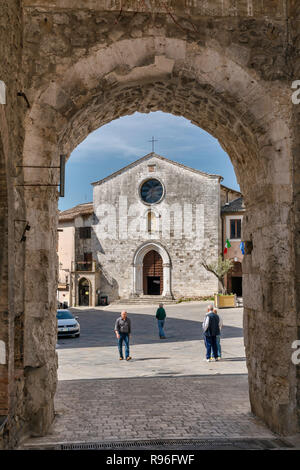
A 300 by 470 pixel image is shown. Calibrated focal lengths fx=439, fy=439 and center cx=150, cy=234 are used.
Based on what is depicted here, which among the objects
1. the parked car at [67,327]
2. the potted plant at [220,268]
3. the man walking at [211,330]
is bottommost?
the parked car at [67,327]

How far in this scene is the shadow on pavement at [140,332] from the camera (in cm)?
1408

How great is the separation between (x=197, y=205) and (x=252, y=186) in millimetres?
22863

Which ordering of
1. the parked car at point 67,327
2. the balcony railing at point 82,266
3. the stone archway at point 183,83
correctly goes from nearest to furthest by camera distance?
the stone archway at point 183,83 < the parked car at point 67,327 < the balcony railing at point 82,266

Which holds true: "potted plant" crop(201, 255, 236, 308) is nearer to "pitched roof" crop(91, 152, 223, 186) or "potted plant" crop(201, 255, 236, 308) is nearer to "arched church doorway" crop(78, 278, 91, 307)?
"pitched roof" crop(91, 152, 223, 186)

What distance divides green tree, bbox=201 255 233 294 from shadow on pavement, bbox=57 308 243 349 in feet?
21.4

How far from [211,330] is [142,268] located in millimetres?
19440

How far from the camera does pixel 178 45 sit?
5547mm

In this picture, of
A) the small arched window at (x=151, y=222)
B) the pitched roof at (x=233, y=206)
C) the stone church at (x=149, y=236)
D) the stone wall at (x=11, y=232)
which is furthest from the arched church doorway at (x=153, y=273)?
the stone wall at (x=11, y=232)

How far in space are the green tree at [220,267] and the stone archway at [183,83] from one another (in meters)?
20.9

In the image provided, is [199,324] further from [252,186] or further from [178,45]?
[178,45]

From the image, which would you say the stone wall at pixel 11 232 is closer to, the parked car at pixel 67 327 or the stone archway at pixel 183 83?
the stone archway at pixel 183 83

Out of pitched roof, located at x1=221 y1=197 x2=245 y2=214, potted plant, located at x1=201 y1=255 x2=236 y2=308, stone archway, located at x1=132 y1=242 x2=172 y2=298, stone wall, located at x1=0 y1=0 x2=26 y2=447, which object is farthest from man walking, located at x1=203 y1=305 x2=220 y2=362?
pitched roof, located at x1=221 y1=197 x2=245 y2=214

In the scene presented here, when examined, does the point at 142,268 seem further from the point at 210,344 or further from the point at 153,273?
the point at 210,344

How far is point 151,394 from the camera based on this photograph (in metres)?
7.20
